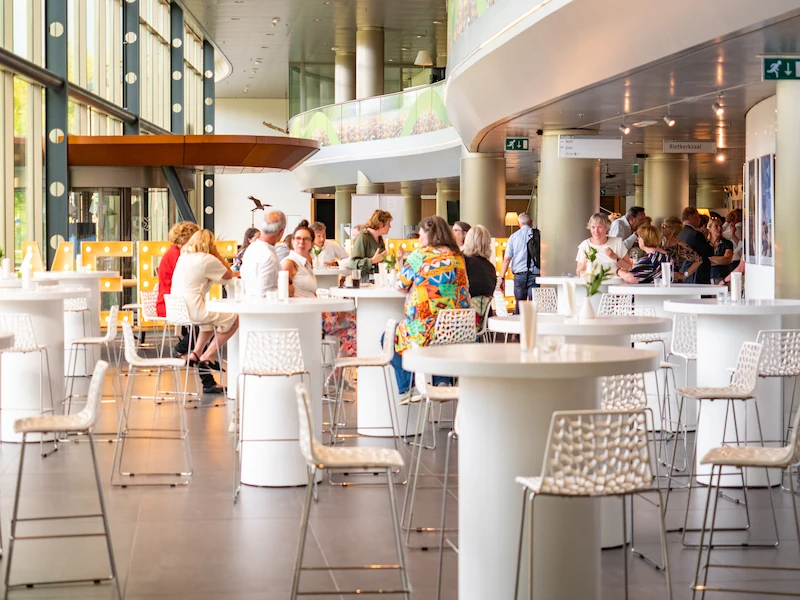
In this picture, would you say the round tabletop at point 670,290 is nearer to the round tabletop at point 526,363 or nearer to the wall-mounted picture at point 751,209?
the wall-mounted picture at point 751,209

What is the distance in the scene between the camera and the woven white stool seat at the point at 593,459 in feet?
11.0

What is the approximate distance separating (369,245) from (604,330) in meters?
6.72

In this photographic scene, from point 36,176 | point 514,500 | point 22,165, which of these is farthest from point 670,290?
point 36,176

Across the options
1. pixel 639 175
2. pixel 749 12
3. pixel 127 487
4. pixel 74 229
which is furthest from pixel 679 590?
pixel 639 175

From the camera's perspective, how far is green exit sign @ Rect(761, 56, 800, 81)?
8062mm

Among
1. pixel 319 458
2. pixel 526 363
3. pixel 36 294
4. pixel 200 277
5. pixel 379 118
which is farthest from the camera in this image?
pixel 379 118

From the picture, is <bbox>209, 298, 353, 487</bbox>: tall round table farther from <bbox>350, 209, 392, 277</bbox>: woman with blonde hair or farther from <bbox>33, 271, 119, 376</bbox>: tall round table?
<bbox>33, 271, 119, 376</bbox>: tall round table

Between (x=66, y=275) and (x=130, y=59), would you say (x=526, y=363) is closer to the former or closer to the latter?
(x=66, y=275)

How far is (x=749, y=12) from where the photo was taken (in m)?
7.38

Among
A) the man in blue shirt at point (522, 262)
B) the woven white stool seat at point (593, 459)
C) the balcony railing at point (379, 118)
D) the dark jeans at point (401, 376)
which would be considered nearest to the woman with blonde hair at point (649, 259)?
the dark jeans at point (401, 376)

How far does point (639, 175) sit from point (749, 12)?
17.9 meters

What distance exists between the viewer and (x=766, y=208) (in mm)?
10078

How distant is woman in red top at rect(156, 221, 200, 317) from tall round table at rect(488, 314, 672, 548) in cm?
578

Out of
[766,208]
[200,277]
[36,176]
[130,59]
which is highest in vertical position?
[130,59]
